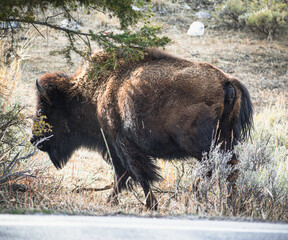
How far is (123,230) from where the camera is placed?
2234mm

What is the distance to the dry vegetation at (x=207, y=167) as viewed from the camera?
407cm

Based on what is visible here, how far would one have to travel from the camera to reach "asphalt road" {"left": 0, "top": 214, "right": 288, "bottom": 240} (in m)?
2.14

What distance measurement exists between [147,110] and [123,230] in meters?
2.60

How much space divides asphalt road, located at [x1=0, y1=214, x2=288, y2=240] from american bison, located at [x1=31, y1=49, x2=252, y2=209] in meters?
1.94

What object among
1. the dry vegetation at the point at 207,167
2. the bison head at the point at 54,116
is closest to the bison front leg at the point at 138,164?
the dry vegetation at the point at 207,167

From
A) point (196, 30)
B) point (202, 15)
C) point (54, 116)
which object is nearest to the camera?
point (54, 116)

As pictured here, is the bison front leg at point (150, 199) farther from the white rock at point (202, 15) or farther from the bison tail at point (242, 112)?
the white rock at point (202, 15)

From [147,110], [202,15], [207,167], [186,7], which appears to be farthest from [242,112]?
[186,7]

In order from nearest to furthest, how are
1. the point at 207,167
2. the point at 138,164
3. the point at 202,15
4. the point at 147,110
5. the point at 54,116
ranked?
the point at 207,167 < the point at 147,110 < the point at 138,164 < the point at 54,116 < the point at 202,15

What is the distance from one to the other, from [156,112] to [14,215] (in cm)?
239

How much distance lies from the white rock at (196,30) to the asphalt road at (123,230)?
13084 mm

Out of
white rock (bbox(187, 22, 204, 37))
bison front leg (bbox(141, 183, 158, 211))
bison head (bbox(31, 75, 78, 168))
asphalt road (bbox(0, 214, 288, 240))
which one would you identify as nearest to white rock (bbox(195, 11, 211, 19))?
white rock (bbox(187, 22, 204, 37))

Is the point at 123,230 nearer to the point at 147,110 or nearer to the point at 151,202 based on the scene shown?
the point at 151,202

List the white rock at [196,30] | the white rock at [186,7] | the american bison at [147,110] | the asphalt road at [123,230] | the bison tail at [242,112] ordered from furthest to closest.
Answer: the white rock at [186,7]
the white rock at [196,30]
the bison tail at [242,112]
the american bison at [147,110]
the asphalt road at [123,230]
